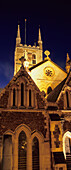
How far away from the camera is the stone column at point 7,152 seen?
11.8m

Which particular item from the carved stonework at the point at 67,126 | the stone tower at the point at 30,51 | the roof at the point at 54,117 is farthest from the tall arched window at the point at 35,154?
the stone tower at the point at 30,51

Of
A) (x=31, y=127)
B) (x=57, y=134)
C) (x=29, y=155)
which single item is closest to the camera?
(x=29, y=155)

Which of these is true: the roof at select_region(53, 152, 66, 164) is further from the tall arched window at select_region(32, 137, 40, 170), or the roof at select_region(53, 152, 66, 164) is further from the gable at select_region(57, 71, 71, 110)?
the gable at select_region(57, 71, 71, 110)

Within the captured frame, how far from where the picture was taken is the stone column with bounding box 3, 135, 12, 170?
1175 cm

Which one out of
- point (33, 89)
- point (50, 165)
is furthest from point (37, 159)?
point (33, 89)

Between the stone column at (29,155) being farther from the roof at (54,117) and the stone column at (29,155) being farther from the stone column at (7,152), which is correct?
the roof at (54,117)

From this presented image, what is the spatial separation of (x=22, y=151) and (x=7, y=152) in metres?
1.29

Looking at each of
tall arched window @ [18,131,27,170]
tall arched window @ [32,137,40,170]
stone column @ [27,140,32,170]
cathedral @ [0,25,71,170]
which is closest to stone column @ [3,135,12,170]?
cathedral @ [0,25,71,170]

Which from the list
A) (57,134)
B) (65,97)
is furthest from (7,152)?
(65,97)

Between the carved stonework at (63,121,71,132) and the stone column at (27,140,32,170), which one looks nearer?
the stone column at (27,140,32,170)

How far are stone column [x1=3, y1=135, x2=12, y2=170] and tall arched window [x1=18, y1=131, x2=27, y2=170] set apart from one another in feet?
2.74

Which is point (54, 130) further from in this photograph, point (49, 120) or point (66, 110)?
point (66, 110)

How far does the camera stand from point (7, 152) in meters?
12.0

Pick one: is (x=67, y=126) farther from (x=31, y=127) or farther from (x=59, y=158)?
(x=31, y=127)
